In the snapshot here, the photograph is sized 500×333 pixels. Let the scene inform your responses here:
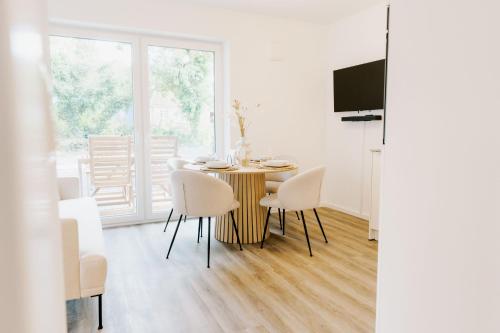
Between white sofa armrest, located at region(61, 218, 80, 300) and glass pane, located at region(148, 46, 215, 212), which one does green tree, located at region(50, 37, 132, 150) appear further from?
white sofa armrest, located at region(61, 218, 80, 300)

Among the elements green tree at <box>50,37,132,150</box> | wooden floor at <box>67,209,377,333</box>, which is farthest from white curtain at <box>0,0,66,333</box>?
green tree at <box>50,37,132,150</box>

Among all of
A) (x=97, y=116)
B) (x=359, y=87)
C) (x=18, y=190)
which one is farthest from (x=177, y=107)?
(x=18, y=190)

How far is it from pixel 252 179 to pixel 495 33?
2675mm

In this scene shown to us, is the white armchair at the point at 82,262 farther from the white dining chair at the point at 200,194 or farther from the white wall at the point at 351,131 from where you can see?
the white wall at the point at 351,131

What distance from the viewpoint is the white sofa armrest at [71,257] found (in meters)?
1.82

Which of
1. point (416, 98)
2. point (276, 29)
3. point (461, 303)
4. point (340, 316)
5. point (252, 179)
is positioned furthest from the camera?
point (276, 29)

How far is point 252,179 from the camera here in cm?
355

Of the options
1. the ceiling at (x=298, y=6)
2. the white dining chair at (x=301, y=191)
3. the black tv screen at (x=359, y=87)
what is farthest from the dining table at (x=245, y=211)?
the ceiling at (x=298, y=6)

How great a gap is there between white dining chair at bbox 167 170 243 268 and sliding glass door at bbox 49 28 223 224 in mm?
812

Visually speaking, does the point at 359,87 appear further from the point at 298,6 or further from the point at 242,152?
the point at 242,152

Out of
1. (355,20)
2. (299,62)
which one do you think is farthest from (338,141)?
(355,20)

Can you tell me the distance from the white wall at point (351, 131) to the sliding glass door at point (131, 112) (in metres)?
1.63

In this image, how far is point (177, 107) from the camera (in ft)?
14.6

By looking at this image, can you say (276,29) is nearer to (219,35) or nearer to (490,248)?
(219,35)
